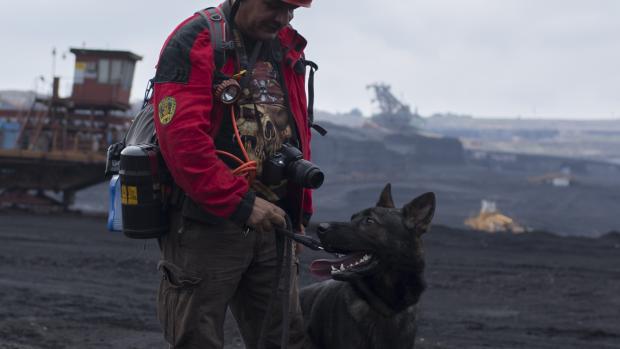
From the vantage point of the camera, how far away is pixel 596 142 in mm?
112312

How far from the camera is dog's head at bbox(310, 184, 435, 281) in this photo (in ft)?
14.5

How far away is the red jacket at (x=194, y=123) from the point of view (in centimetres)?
366

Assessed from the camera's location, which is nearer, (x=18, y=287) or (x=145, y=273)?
(x=18, y=287)

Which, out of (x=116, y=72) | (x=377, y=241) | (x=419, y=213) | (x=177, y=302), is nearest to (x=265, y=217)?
(x=177, y=302)

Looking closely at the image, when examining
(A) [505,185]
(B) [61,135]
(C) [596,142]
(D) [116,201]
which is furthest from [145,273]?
(C) [596,142]

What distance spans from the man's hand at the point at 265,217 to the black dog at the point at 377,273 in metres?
0.61

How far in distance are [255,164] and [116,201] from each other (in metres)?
0.62

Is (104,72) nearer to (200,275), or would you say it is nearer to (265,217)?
(200,275)

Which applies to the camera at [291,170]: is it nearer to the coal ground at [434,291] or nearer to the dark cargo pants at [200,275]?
the dark cargo pants at [200,275]

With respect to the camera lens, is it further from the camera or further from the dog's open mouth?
the dog's open mouth

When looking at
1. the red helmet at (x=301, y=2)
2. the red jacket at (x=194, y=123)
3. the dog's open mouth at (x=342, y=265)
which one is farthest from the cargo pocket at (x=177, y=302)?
the red helmet at (x=301, y=2)

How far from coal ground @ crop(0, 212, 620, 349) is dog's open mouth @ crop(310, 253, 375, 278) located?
1.01m

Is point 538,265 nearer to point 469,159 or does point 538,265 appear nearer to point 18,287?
point 18,287

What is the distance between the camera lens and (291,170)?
3973 mm
